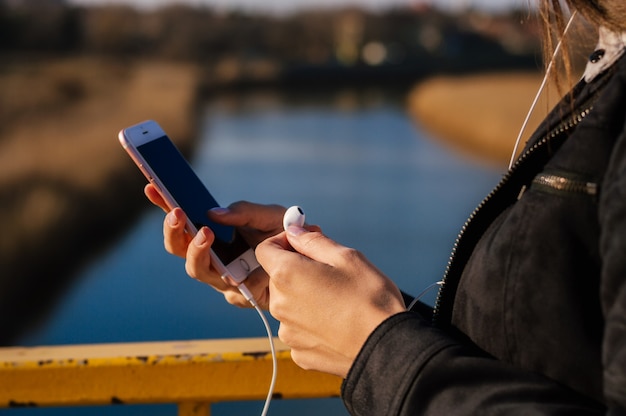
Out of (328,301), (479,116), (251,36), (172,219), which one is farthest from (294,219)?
(251,36)

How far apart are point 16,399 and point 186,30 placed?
31575 millimetres

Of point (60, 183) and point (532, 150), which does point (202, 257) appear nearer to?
point (532, 150)

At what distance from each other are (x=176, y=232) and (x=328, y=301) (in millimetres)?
384

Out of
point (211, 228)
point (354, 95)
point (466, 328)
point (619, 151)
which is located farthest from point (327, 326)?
point (354, 95)

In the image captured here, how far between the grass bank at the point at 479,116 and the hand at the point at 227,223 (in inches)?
380

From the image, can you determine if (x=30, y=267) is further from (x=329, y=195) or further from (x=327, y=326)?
(x=327, y=326)

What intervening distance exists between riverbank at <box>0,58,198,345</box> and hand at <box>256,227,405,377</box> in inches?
308

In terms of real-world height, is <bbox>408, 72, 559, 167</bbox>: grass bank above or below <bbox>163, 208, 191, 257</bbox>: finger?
below

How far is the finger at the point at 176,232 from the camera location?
38.5 inches

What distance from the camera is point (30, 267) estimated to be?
9.24 metres

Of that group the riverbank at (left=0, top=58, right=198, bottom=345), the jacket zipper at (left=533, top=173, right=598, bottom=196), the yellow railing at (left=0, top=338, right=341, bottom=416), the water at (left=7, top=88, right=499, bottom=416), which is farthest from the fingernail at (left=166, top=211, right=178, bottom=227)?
the riverbank at (left=0, top=58, right=198, bottom=345)

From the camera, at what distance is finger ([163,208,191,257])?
98cm

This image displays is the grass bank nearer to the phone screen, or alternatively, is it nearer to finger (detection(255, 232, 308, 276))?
the phone screen

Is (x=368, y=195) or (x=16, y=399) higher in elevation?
(x=16, y=399)
